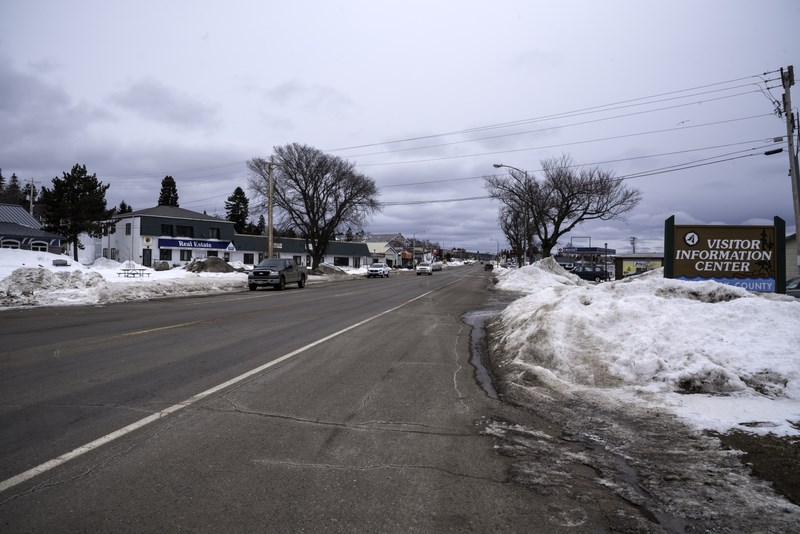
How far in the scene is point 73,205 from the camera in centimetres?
4903

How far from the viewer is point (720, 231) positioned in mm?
12305

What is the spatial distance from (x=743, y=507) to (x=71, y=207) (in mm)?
59080

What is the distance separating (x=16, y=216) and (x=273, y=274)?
38688 mm

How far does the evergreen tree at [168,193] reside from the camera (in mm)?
85438

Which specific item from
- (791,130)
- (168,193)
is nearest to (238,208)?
(168,193)

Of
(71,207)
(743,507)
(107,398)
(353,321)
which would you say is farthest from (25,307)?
(71,207)

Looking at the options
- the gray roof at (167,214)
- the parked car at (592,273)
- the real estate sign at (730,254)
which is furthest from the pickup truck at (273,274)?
the gray roof at (167,214)

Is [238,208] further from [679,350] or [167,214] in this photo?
[679,350]

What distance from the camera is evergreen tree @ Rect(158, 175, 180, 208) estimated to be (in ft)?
280

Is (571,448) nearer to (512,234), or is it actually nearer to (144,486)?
(144,486)

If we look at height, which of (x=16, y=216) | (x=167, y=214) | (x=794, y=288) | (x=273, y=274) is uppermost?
(x=167, y=214)

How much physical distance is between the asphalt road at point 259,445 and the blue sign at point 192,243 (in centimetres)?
5339

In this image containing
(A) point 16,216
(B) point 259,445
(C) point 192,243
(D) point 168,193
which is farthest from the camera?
(D) point 168,193

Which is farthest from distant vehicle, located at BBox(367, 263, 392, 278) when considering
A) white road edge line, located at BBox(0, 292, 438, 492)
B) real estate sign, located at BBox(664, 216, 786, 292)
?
white road edge line, located at BBox(0, 292, 438, 492)
